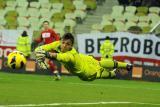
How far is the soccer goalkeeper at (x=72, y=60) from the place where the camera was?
14.6 m

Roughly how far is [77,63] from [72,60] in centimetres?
42

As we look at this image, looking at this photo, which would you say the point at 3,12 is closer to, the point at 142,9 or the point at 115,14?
the point at 115,14

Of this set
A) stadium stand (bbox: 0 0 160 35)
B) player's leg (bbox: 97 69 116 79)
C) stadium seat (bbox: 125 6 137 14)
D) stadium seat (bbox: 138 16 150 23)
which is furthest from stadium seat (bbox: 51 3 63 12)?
player's leg (bbox: 97 69 116 79)

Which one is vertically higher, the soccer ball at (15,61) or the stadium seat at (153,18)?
the stadium seat at (153,18)

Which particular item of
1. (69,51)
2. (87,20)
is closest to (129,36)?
(87,20)

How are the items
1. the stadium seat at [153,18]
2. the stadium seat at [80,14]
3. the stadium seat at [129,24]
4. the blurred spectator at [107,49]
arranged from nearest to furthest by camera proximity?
the blurred spectator at [107,49]
the stadium seat at [153,18]
the stadium seat at [129,24]
the stadium seat at [80,14]

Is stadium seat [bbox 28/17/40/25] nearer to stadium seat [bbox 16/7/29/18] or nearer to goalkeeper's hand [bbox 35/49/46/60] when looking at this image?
stadium seat [bbox 16/7/29/18]

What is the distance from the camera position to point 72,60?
1494 cm

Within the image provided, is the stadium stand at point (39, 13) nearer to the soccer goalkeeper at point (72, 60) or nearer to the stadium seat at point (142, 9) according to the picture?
the stadium seat at point (142, 9)

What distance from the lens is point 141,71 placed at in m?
26.2

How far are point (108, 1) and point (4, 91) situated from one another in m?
17.4

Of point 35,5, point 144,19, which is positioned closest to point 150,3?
point 144,19

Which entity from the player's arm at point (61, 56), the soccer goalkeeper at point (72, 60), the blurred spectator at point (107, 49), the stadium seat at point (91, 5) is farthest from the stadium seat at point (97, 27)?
the player's arm at point (61, 56)

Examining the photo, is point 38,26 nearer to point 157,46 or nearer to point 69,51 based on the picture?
point 157,46
